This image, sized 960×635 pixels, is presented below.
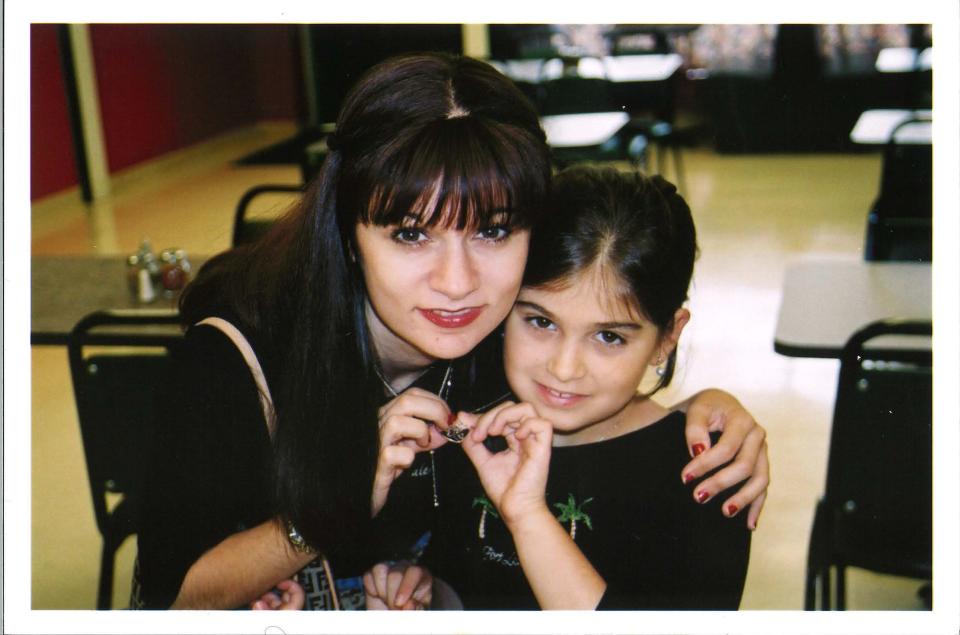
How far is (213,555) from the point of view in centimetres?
101

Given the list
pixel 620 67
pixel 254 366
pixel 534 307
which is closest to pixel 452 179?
pixel 534 307

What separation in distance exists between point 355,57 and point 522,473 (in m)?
0.54

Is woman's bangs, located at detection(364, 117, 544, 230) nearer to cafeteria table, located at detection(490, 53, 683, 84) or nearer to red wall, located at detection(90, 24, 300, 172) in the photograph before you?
cafeteria table, located at detection(490, 53, 683, 84)

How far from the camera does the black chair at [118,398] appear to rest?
1569 millimetres

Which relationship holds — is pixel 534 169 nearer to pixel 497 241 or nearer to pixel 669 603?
pixel 497 241

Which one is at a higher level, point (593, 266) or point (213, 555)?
point (593, 266)

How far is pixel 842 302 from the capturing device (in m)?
1.75

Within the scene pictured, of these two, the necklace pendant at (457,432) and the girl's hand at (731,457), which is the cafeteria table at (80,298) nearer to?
the necklace pendant at (457,432)

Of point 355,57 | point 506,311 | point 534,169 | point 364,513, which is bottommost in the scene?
point 364,513

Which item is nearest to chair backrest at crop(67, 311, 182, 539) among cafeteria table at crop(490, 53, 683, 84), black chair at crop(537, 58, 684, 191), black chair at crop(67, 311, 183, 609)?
black chair at crop(67, 311, 183, 609)

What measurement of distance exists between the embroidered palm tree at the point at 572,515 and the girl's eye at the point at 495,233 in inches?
12.1

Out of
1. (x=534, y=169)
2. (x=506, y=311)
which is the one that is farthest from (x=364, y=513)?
(x=534, y=169)

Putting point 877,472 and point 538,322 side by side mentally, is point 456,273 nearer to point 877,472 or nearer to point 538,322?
point 538,322

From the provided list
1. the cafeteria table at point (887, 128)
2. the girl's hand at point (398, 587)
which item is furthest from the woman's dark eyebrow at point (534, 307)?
the cafeteria table at point (887, 128)
